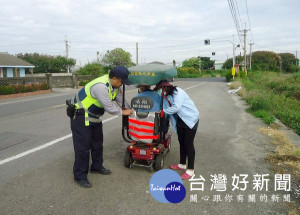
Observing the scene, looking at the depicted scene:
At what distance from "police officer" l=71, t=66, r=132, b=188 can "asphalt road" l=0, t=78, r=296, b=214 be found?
0.35 meters

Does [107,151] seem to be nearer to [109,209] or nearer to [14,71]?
[109,209]

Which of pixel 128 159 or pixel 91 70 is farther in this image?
pixel 91 70

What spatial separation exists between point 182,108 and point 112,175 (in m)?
1.50

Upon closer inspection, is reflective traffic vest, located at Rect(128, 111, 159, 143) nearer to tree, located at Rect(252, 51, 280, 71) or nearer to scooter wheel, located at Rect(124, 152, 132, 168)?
scooter wheel, located at Rect(124, 152, 132, 168)

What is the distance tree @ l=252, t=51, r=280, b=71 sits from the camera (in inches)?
2800

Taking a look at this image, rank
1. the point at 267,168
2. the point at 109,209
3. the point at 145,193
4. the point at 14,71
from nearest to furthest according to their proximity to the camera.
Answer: the point at 109,209, the point at 145,193, the point at 267,168, the point at 14,71

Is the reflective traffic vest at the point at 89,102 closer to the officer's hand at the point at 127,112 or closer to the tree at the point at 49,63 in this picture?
the officer's hand at the point at 127,112

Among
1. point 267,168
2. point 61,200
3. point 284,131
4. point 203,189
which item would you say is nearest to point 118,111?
point 61,200

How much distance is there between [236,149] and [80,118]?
3501 mm

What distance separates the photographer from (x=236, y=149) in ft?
19.5

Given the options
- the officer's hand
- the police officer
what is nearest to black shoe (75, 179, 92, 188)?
the police officer

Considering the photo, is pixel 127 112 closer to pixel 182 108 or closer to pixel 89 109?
pixel 89 109

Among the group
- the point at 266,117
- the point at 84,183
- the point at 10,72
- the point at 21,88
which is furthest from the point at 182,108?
the point at 10,72

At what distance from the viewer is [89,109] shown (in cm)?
396
